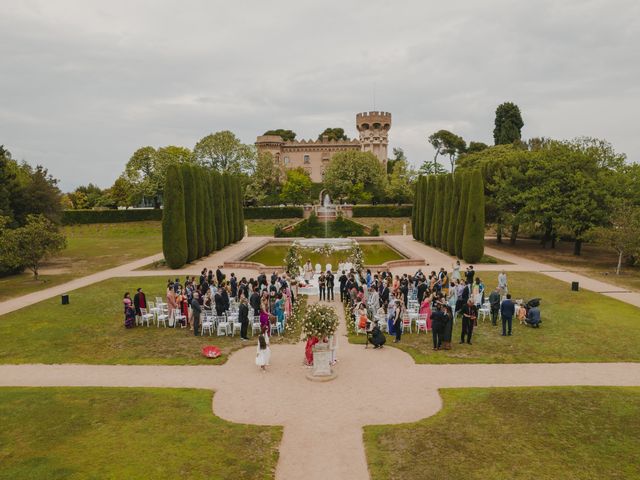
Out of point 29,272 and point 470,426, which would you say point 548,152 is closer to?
point 470,426

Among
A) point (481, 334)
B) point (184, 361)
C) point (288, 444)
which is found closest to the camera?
point (288, 444)

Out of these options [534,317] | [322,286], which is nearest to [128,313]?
[322,286]

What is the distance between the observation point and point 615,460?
7605mm

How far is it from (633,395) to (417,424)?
17.0ft

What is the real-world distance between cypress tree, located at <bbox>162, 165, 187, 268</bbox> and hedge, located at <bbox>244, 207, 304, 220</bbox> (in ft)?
99.9

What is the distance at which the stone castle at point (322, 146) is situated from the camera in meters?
98.8

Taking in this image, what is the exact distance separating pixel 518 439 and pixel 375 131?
95.4 m

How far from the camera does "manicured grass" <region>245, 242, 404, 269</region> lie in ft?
107

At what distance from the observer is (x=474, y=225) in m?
29.6

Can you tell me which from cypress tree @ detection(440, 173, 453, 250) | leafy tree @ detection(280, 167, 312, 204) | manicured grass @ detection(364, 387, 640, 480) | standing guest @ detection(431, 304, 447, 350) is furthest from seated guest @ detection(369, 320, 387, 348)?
leafy tree @ detection(280, 167, 312, 204)

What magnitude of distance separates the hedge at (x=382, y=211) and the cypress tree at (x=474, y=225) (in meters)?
30.2

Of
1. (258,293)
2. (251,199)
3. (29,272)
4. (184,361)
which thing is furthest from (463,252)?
(251,199)

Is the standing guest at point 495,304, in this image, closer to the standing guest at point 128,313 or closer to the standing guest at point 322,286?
the standing guest at point 322,286

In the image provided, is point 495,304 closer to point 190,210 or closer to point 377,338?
point 377,338
